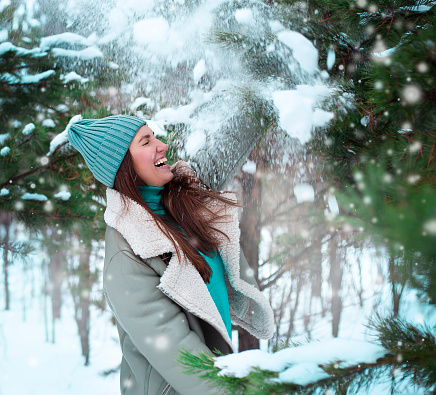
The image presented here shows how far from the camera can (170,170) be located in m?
1.58

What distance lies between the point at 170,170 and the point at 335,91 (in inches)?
30.1

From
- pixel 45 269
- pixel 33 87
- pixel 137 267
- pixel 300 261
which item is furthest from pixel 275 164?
pixel 45 269

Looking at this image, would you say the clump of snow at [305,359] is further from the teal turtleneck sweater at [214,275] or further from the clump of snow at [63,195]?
the clump of snow at [63,195]

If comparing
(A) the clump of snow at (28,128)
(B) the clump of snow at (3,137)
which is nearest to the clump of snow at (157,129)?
(A) the clump of snow at (28,128)

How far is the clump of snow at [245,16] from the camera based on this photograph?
149 centimetres

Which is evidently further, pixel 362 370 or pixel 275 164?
pixel 275 164

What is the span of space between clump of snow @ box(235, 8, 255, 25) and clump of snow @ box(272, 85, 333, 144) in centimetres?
49

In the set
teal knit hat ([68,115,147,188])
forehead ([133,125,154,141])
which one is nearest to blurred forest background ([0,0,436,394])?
forehead ([133,125,154,141])

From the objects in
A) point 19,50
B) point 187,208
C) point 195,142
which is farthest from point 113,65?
point 187,208

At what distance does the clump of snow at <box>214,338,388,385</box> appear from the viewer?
1.83ft

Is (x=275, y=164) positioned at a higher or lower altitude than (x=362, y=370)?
lower

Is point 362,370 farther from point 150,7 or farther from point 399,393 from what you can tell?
point 150,7

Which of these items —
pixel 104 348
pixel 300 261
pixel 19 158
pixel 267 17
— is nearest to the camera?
pixel 267 17

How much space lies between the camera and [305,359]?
23.1 inches
